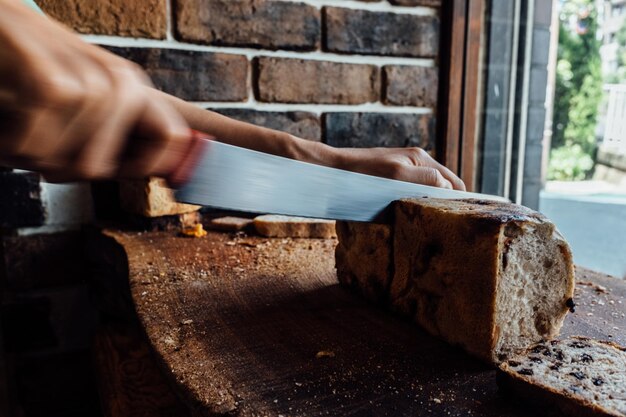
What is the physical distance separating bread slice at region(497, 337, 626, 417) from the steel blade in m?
0.25

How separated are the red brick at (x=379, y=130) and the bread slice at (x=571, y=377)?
2.58ft

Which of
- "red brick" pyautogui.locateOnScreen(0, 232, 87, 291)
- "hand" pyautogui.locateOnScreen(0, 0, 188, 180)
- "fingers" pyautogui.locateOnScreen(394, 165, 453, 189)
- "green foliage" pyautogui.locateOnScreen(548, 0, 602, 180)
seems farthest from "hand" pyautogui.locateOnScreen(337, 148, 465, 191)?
"green foliage" pyautogui.locateOnScreen(548, 0, 602, 180)

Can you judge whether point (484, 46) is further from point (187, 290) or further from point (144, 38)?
point (187, 290)

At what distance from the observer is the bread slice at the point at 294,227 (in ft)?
3.26

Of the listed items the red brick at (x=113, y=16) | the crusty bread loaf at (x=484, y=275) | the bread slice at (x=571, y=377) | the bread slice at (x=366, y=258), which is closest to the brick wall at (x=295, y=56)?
the red brick at (x=113, y=16)

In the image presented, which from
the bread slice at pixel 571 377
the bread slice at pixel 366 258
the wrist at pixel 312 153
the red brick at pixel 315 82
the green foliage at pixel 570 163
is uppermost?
the red brick at pixel 315 82

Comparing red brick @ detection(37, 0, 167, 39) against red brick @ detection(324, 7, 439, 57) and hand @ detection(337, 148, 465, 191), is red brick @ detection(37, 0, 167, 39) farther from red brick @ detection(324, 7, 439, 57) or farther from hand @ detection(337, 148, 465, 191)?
hand @ detection(337, 148, 465, 191)

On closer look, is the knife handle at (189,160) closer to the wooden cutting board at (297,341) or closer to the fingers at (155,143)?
the fingers at (155,143)

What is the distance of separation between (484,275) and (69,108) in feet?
1.37

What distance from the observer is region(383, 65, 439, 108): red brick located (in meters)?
1.28

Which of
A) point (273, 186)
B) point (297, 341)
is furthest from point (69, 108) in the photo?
point (297, 341)

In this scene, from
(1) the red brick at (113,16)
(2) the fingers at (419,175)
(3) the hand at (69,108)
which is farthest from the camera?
(1) the red brick at (113,16)

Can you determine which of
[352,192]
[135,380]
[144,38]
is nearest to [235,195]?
[352,192]

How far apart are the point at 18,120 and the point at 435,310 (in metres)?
0.46
